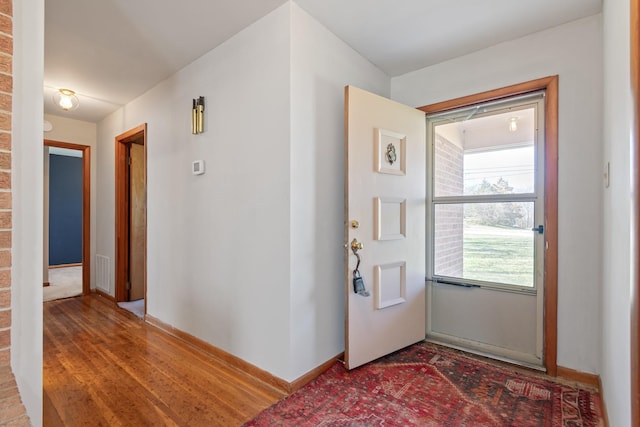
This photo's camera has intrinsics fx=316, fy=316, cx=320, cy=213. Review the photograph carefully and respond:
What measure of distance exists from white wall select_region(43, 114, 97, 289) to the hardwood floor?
1.64 metres

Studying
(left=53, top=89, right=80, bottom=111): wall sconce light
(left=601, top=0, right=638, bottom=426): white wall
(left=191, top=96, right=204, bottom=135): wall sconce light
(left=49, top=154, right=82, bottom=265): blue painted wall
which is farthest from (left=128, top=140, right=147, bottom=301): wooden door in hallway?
(left=601, top=0, right=638, bottom=426): white wall

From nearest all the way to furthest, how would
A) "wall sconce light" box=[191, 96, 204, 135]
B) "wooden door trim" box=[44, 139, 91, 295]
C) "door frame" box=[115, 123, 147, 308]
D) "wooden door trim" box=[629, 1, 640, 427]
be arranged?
"wooden door trim" box=[629, 1, 640, 427]
"wall sconce light" box=[191, 96, 204, 135]
"door frame" box=[115, 123, 147, 308]
"wooden door trim" box=[44, 139, 91, 295]

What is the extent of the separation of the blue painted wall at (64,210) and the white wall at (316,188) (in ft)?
22.8

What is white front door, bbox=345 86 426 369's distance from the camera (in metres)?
2.12

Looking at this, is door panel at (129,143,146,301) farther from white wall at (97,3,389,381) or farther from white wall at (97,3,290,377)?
white wall at (97,3,389,381)

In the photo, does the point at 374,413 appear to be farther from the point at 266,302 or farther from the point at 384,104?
the point at 384,104

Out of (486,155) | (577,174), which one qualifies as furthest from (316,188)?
(577,174)

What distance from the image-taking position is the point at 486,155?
2422mm

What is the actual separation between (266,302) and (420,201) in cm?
146

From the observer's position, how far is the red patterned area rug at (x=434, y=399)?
1626 mm

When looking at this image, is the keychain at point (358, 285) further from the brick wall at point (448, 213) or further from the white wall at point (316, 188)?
the brick wall at point (448, 213)

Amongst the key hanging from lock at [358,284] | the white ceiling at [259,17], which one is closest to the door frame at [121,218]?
the white ceiling at [259,17]

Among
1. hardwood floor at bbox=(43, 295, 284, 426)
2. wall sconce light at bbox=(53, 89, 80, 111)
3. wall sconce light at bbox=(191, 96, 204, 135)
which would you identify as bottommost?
hardwood floor at bbox=(43, 295, 284, 426)

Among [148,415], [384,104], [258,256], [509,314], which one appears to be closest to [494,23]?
[384,104]
